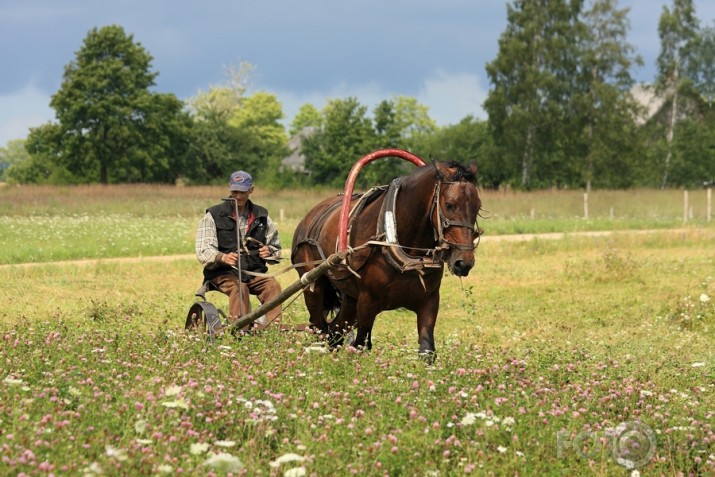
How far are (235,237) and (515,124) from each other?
47.8 m

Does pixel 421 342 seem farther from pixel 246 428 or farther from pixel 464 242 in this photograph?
pixel 246 428

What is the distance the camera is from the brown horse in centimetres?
695

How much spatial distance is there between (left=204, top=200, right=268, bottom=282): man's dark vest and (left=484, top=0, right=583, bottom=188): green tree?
154 feet

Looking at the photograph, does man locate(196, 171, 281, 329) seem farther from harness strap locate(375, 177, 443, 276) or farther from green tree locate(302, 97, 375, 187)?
green tree locate(302, 97, 375, 187)

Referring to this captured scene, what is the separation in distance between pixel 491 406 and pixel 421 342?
5.67 ft

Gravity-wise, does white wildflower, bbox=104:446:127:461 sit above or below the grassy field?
above

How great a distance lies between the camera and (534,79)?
53.9 meters

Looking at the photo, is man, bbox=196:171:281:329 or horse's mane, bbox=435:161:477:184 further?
man, bbox=196:171:281:329

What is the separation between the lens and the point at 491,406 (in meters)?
5.87

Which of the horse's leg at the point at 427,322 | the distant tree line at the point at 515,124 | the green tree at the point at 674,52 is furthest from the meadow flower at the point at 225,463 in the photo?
the green tree at the point at 674,52

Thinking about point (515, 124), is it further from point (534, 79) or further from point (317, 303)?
point (317, 303)

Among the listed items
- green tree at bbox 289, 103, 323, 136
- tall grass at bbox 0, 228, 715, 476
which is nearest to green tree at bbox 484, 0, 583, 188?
tall grass at bbox 0, 228, 715, 476

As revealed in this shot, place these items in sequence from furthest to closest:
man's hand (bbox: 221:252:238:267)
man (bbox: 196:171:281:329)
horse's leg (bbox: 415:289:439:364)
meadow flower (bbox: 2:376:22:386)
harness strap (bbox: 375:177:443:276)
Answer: man (bbox: 196:171:281:329), man's hand (bbox: 221:252:238:267), horse's leg (bbox: 415:289:439:364), harness strap (bbox: 375:177:443:276), meadow flower (bbox: 2:376:22:386)

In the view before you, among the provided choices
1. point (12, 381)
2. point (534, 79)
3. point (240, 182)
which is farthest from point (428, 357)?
point (534, 79)
